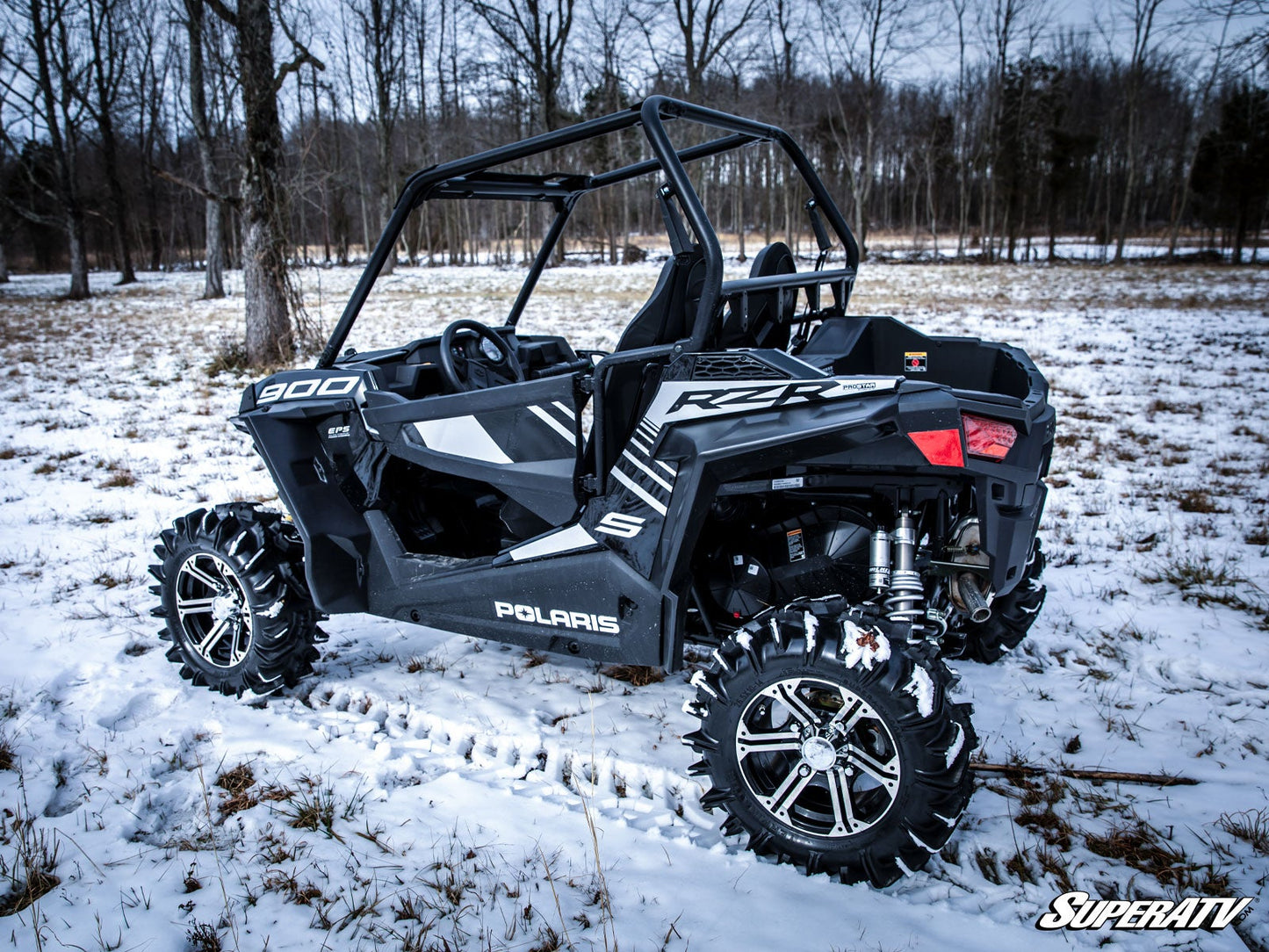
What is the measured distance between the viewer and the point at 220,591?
3.43m

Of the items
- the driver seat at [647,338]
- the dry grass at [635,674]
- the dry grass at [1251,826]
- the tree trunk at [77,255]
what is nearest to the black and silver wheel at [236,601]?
the dry grass at [635,674]

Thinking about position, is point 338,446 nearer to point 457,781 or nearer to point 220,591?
point 220,591

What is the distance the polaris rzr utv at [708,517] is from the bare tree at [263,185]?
7.20 metres

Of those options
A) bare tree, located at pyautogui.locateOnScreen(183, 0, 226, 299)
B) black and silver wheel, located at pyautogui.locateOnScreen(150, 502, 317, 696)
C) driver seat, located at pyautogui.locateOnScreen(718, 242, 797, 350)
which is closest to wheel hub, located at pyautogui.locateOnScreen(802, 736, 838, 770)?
driver seat, located at pyautogui.locateOnScreen(718, 242, 797, 350)

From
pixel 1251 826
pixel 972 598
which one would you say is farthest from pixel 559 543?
pixel 1251 826

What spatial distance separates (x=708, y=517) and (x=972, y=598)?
2.93ft

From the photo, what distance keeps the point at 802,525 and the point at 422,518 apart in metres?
1.70

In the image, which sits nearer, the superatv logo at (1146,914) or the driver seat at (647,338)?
the superatv logo at (1146,914)

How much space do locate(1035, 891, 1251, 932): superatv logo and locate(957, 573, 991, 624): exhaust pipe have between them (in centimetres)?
81

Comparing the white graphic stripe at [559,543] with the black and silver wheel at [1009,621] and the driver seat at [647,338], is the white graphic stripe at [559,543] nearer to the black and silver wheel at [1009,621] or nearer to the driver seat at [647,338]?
the driver seat at [647,338]

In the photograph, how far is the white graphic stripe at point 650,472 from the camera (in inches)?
102

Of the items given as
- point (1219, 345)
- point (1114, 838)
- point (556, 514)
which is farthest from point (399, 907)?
point (1219, 345)

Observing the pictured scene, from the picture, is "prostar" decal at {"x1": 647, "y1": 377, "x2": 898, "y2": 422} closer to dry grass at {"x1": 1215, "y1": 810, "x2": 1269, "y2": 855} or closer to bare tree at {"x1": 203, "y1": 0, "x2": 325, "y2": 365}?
dry grass at {"x1": 1215, "y1": 810, "x2": 1269, "y2": 855}

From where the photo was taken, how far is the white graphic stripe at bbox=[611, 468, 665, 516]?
262 centimetres
